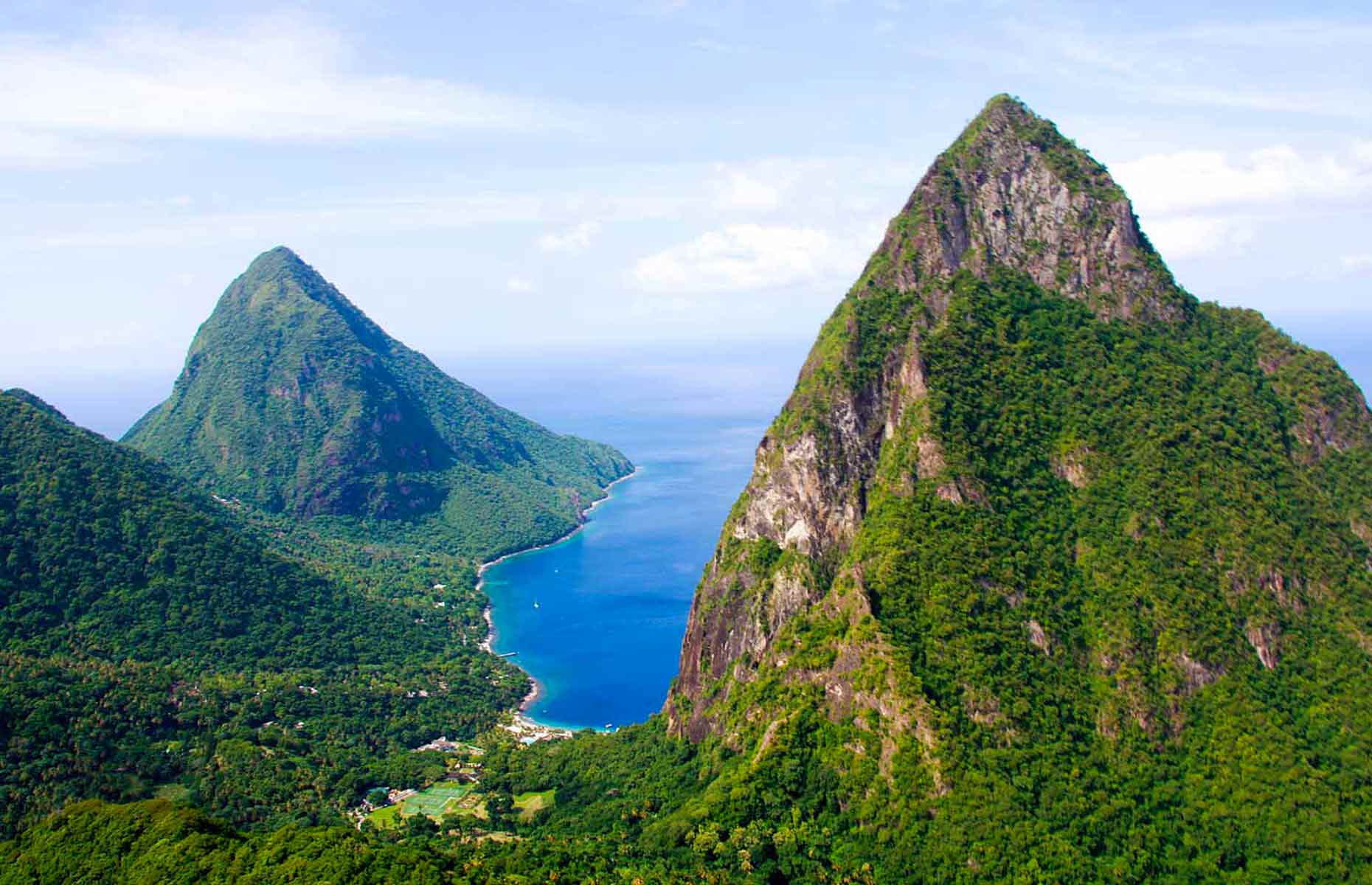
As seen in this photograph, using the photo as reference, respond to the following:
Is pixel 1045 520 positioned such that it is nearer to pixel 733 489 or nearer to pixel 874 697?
pixel 874 697

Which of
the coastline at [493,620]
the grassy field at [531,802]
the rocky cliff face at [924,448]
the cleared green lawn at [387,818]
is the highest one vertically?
the rocky cliff face at [924,448]

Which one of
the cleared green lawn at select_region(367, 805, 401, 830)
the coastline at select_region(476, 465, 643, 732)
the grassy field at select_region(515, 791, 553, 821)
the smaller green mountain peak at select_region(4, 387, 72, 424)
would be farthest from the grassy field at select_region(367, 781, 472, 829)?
the smaller green mountain peak at select_region(4, 387, 72, 424)

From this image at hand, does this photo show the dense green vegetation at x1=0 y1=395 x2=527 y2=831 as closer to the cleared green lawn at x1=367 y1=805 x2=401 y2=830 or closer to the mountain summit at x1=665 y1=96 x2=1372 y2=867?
the cleared green lawn at x1=367 y1=805 x2=401 y2=830

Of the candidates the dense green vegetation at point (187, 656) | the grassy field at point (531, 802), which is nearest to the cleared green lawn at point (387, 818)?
the dense green vegetation at point (187, 656)

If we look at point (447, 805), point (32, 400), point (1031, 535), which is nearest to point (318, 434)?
point (32, 400)

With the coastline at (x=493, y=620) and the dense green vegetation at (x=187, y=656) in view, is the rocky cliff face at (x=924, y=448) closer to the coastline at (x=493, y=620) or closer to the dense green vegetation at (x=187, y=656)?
the coastline at (x=493, y=620)

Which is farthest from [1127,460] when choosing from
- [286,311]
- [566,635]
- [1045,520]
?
[286,311]
